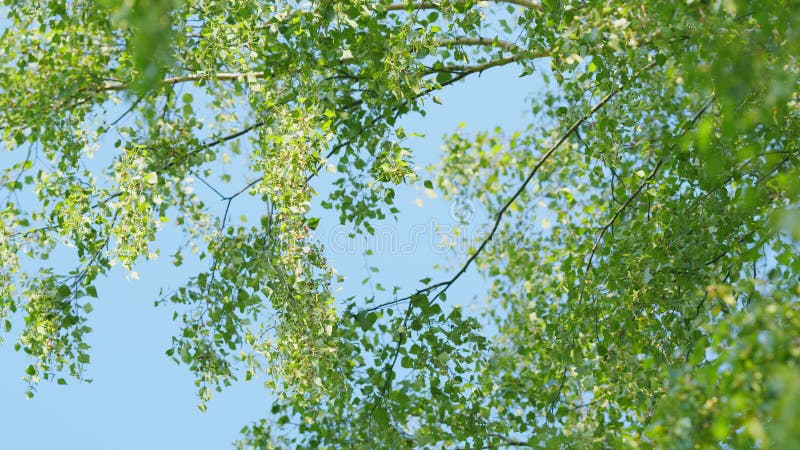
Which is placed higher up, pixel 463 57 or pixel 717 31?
pixel 463 57

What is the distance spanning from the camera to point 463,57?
586 centimetres

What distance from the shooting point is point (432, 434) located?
524cm

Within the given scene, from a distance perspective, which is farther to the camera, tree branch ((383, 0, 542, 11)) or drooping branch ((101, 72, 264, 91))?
drooping branch ((101, 72, 264, 91))

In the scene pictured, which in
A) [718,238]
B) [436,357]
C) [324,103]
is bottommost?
[436,357]

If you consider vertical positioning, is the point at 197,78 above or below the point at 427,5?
above

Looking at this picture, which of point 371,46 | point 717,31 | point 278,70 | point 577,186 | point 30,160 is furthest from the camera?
point 577,186

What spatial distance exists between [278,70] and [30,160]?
2.13 m

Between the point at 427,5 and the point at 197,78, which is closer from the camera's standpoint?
the point at 427,5

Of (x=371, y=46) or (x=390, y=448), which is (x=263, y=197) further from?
(x=390, y=448)

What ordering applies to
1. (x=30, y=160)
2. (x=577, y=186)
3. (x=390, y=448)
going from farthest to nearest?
1. (x=577, y=186)
2. (x=30, y=160)
3. (x=390, y=448)

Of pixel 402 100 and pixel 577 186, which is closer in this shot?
pixel 402 100

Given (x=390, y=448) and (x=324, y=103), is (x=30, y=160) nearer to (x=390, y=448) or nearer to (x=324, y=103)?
(x=324, y=103)

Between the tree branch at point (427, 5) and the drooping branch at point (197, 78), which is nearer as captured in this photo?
the tree branch at point (427, 5)

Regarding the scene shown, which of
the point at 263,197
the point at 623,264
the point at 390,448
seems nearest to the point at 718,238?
the point at 623,264
